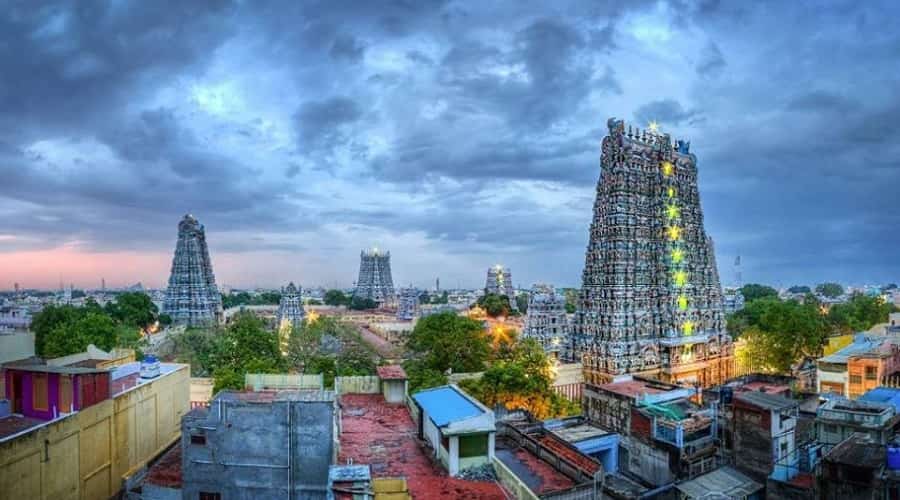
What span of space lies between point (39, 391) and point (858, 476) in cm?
2568

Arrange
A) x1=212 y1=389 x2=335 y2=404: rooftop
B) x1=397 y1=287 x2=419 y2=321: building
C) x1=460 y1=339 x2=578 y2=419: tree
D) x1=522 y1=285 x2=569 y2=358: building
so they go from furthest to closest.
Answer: x1=397 y1=287 x2=419 y2=321: building < x1=522 y1=285 x2=569 y2=358: building < x1=460 y1=339 x2=578 y2=419: tree < x1=212 y1=389 x2=335 y2=404: rooftop

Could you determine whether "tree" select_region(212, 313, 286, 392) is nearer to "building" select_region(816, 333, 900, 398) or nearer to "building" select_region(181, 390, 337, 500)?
"building" select_region(181, 390, 337, 500)

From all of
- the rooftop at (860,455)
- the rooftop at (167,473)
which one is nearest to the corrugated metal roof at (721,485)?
the rooftop at (860,455)

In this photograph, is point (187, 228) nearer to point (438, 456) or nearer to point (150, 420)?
point (150, 420)

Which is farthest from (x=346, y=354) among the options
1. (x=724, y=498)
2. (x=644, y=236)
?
(x=724, y=498)

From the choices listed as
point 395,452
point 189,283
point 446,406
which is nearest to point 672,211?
point 446,406

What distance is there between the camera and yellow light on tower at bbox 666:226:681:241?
4444 centimetres

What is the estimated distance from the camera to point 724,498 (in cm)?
1794

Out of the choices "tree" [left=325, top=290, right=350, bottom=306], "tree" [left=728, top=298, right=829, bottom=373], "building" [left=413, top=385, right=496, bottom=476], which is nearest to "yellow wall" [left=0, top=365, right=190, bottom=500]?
"building" [left=413, top=385, right=496, bottom=476]

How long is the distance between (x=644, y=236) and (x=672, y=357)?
9.11 meters

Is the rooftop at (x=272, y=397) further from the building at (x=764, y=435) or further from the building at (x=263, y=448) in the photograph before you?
the building at (x=764, y=435)

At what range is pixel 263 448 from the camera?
47.1 ft

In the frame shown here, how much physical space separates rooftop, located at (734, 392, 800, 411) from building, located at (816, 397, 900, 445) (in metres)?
3.49

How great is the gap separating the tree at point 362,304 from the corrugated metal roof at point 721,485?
351 ft
